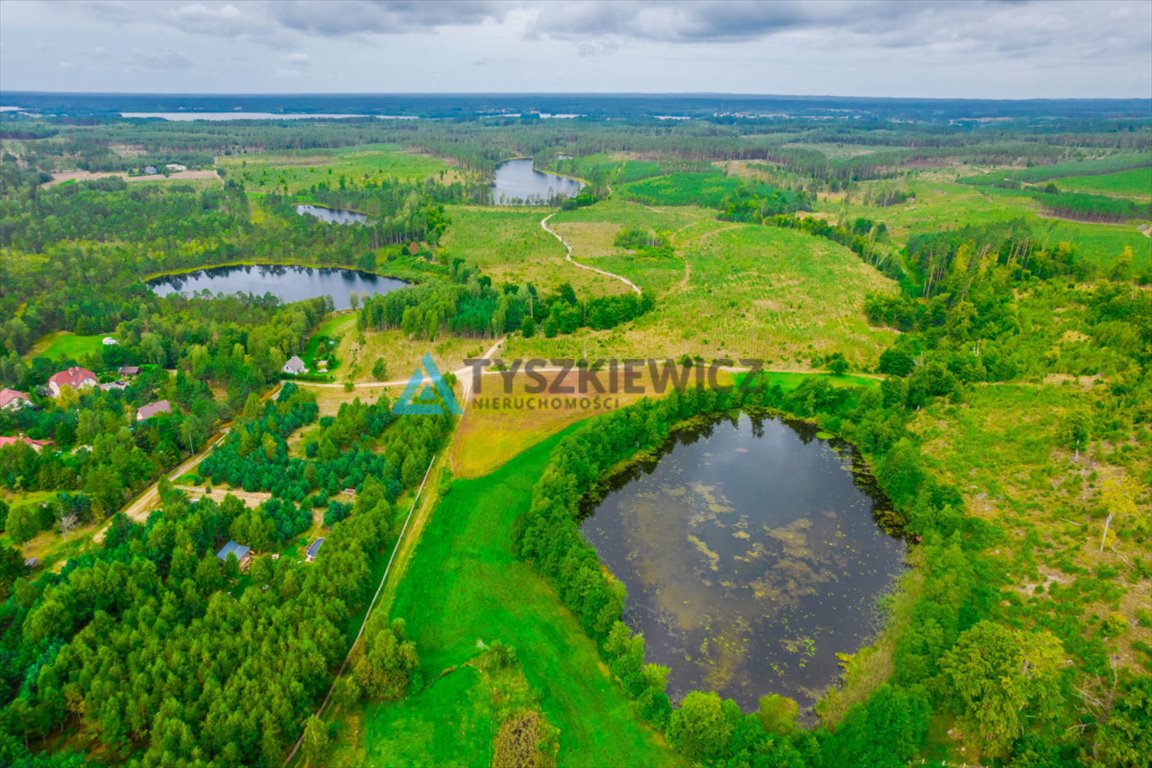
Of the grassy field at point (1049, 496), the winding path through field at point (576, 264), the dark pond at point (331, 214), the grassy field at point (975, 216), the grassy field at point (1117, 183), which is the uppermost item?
the grassy field at point (1117, 183)

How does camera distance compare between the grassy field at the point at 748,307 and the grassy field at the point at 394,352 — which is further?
the grassy field at the point at 748,307

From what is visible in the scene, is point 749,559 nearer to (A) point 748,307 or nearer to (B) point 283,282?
(A) point 748,307

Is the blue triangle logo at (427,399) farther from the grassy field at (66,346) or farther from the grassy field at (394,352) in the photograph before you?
the grassy field at (66,346)

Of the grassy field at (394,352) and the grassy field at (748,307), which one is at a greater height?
the grassy field at (748,307)

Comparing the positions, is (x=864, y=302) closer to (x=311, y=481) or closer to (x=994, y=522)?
(x=994, y=522)

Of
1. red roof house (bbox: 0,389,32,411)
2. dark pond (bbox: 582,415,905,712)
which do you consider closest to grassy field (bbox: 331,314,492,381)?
red roof house (bbox: 0,389,32,411)

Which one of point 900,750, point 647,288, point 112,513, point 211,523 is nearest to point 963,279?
point 647,288

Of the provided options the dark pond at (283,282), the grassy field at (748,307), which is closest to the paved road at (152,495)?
the grassy field at (748,307)

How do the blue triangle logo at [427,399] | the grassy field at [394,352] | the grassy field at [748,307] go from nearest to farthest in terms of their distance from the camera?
1. the blue triangle logo at [427,399]
2. the grassy field at [394,352]
3. the grassy field at [748,307]

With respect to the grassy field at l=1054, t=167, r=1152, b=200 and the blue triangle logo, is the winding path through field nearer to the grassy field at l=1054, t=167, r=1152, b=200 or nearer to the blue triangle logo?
the blue triangle logo
